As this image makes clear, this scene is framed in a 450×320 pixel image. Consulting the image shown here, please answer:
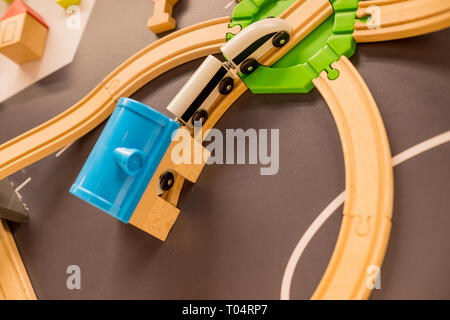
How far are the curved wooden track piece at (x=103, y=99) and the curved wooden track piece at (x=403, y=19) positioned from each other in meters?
0.38

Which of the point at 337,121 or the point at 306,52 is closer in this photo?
the point at 337,121

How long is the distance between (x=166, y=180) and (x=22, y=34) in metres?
0.74

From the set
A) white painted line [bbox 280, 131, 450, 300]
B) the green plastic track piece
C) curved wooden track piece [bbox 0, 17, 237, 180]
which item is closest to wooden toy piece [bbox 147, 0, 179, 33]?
curved wooden track piece [bbox 0, 17, 237, 180]

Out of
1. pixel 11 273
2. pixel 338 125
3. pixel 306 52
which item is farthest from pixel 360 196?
pixel 11 273

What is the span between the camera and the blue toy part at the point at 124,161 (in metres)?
0.76

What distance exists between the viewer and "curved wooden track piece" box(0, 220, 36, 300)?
963mm

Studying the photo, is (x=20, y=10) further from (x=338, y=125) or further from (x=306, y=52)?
(x=338, y=125)

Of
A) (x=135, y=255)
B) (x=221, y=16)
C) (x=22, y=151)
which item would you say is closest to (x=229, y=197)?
(x=135, y=255)

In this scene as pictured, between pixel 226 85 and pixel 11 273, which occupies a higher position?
pixel 226 85

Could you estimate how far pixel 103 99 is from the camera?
41.0 inches

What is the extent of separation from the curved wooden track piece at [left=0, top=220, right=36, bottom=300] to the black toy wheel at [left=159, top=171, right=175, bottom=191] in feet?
1.53

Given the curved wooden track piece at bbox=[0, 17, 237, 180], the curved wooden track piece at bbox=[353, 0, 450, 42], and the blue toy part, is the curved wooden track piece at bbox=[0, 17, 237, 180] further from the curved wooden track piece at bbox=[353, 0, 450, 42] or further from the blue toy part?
the curved wooden track piece at bbox=[353, 0, 450, 42]

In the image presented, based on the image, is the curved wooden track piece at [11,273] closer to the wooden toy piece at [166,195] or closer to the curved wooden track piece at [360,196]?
the wooden toy piece at [166,195]

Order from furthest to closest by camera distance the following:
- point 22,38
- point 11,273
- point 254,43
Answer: point 22,38 → point 11,273 → point 254,43
